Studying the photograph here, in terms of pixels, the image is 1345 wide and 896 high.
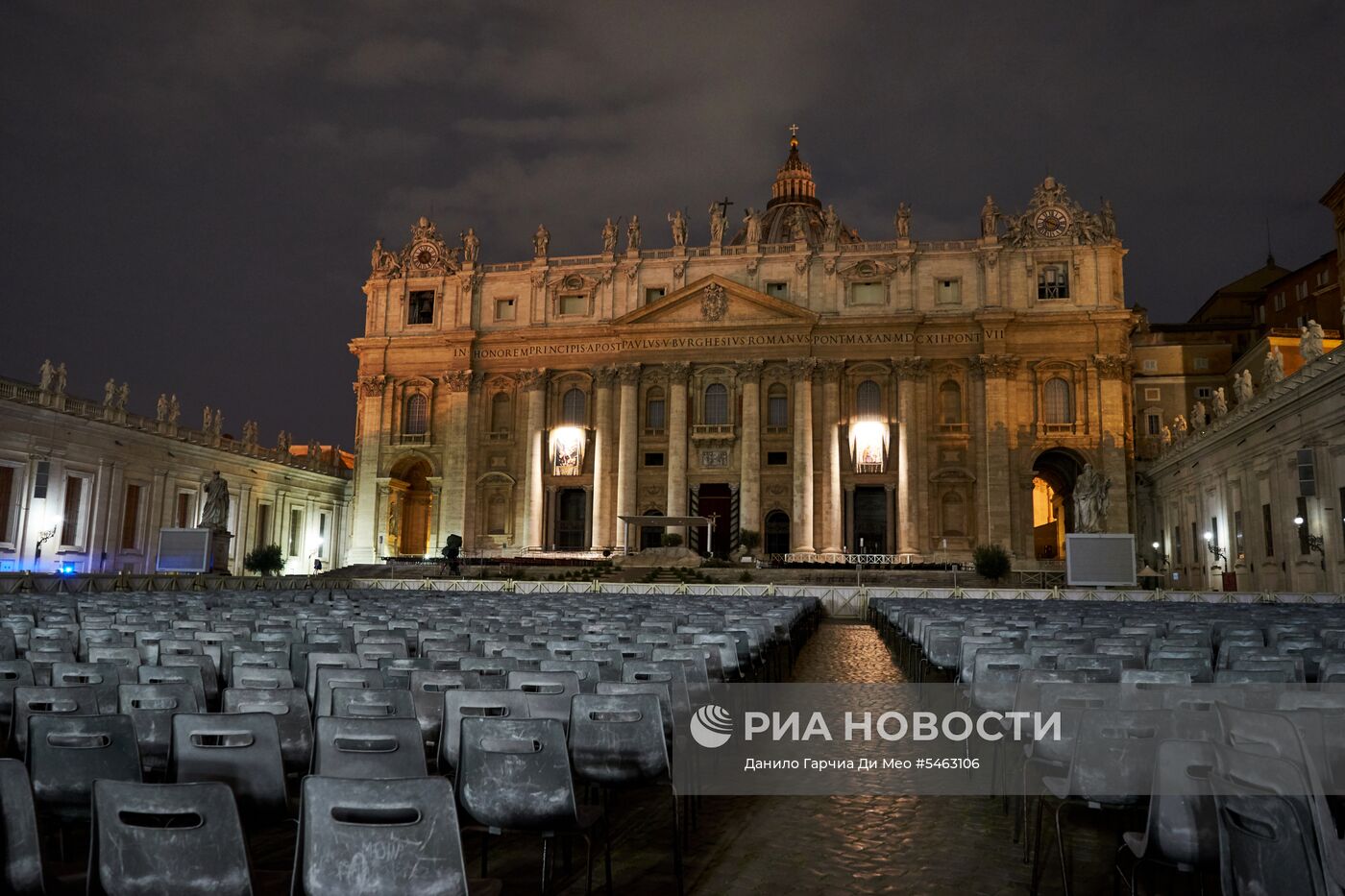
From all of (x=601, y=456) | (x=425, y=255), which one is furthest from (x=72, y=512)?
(x=425, y=255)

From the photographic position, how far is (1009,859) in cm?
607

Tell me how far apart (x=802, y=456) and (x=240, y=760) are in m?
50.8

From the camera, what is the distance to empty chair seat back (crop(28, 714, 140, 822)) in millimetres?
4520

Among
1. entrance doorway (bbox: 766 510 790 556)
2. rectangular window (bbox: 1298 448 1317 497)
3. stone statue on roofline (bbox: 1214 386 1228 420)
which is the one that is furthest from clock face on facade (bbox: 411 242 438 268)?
rectangular window (bbox: 1298 448 1317 497)

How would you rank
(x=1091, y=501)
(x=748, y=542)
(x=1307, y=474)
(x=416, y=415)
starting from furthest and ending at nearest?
(x=416, y=415) < (x=748, y=542) < (x=1091, y=501) < (x=1307, y=474)

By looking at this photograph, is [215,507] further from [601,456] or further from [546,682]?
[546,682]

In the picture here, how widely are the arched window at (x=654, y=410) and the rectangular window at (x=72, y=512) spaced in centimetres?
2999

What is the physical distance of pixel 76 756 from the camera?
457 cm

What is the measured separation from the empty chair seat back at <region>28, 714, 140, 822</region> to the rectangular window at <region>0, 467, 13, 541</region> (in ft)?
137

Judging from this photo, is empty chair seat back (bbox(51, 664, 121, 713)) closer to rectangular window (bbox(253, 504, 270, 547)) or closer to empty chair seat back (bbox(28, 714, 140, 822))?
empty chair seat back (bbox(28, 714, 140, 822))

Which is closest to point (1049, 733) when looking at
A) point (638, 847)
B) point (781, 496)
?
point (638, 847)

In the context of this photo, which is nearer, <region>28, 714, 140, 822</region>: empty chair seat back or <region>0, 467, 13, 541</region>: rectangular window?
<region>28, 714, 140, 822</region>: empty chair seat back

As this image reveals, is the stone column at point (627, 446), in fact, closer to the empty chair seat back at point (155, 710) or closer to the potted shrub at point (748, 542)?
the potted shrub at point (748, 542)

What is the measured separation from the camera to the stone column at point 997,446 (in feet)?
171
